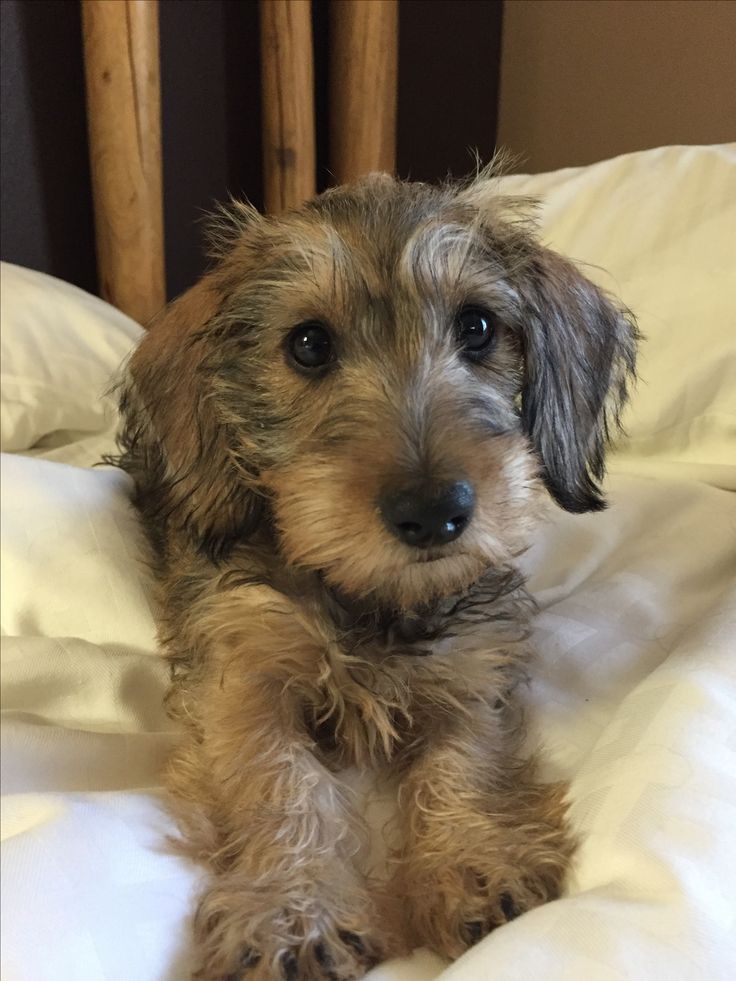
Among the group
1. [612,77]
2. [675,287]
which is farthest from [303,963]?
[612,77]

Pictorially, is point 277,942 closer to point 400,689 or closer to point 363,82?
point 400,689

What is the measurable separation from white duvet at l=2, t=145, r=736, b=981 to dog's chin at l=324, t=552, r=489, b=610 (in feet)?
1.01

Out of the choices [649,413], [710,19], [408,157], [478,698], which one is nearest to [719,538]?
[649,413]

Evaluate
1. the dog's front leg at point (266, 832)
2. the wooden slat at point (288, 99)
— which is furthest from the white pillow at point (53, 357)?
the dog's front leg at point (266, 832)

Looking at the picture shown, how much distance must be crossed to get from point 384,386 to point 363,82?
1.90 meters

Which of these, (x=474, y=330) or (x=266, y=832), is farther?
(x=474, y=330)

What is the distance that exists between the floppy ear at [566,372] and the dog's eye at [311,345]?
34 cm

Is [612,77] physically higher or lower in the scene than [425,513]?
higher

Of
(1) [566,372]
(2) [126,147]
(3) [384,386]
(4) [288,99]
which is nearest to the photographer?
(3) [384,386]

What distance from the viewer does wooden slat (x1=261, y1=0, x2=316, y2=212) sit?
9.02ft

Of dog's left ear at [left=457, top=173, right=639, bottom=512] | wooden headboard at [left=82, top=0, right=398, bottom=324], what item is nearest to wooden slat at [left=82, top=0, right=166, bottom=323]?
wooden headboard at [left=82, top=0, right=398, bottom=324]

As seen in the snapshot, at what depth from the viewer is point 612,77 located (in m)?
2.73

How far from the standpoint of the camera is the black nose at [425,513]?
3.70ft

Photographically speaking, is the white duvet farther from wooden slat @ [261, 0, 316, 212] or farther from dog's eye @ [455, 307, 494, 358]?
wooden slat @ [261, 0, 316, 212]
